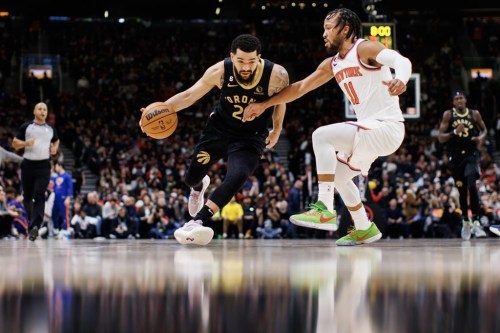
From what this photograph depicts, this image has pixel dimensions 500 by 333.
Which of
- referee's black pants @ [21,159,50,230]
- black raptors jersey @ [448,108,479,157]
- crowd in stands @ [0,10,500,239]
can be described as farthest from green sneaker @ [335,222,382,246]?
crowd in stands @ [0,10,500,239]

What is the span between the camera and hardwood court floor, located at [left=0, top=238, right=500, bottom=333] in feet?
7.80

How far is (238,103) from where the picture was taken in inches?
270

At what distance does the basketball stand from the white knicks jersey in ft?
4.96

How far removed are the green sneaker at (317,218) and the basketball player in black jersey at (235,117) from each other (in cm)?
66

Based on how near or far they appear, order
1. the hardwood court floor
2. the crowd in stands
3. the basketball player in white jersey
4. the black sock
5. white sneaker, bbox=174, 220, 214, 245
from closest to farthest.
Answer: the hardwood court floor, white sneaker, bbox=174, 220, 214, 245, the basketball player in white jersey, the black sock, the crowd in stands

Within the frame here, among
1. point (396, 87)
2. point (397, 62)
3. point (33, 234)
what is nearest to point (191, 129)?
point (33, 234)

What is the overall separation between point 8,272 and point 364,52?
11.1ft

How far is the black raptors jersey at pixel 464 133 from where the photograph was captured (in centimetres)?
1009

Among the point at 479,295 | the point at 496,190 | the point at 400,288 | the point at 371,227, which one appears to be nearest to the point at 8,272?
the point at 400,288

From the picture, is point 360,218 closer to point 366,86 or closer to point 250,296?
point 366,86

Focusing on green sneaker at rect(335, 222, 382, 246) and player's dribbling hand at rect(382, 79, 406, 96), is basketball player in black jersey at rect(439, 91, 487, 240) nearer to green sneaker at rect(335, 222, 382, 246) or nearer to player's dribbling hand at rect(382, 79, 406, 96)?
green sneaker at rect(335, 222, 382, 246)

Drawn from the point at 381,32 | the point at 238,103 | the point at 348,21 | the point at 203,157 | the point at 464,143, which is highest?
the point at 381,32

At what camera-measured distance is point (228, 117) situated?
22.8 feet

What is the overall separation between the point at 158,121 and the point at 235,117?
0.66 m
